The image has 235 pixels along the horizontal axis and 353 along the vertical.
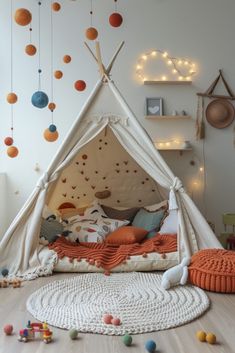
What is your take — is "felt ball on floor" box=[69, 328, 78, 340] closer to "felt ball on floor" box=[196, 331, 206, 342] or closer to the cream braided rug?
the cream braided rug

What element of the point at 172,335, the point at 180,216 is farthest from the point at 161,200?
the point at 172,335

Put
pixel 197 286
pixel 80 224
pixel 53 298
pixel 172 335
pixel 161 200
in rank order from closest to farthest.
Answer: pixel 172 335
pixel 53 298
pixel 197 286
pixel 80 224
pixel 161 200

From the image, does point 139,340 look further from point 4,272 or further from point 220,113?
point 220,113

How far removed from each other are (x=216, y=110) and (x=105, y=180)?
1.45 meters

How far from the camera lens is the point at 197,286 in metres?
3.16

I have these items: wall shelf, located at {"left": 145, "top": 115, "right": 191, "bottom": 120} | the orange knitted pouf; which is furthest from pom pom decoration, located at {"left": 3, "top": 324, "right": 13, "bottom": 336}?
wall shelf, located at {"left": 145, "top": 115, "right": 191, "bottom": 120}

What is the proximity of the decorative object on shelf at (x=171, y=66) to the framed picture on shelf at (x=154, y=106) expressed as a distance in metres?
0.22

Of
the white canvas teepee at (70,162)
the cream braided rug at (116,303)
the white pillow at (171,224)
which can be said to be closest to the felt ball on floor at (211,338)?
the cream braided rug at (116,303)

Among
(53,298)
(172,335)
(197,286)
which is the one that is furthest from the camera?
(197,286)

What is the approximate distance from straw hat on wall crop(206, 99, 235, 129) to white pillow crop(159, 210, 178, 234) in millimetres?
1320

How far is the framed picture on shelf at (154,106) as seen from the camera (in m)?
4.64

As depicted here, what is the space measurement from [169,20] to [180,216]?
91.2 inches

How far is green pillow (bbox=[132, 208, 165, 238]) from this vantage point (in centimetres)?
404

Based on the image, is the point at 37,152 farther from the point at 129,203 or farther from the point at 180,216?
the point at 180,216
